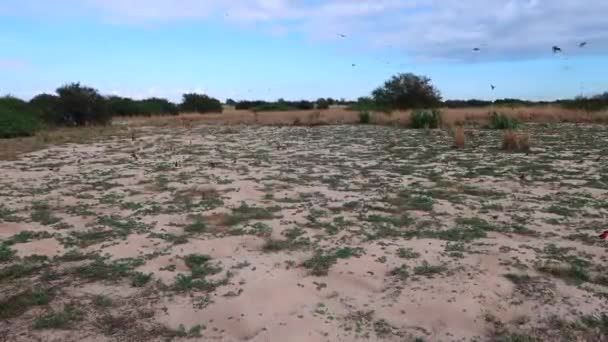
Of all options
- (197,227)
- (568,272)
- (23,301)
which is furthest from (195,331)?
(568,272)

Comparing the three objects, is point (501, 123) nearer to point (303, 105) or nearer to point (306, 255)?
point (306, 255)

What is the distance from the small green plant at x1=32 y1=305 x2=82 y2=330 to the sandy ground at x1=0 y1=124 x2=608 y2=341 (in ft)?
0.04

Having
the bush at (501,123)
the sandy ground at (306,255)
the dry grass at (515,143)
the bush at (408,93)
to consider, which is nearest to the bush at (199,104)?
the bush at (408,93)

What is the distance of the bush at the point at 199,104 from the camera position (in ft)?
150

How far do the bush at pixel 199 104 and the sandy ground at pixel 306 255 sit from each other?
3824 cm

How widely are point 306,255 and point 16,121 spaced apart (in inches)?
636

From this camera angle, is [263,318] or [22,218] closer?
[263,318]

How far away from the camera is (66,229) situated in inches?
191

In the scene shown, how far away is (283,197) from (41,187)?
3142 millimetres

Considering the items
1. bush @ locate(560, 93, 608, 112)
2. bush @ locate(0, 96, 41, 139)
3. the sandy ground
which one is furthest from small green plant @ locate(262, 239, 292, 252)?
bush @ locate(560, 93, 608, 112)

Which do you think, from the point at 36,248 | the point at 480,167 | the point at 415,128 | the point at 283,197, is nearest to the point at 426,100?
the point at 415,128

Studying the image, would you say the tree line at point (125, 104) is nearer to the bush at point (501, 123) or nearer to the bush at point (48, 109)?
the bush at point (48, 109)

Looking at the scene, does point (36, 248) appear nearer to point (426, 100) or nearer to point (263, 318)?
point (263, 318)

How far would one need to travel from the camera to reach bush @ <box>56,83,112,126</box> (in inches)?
898
